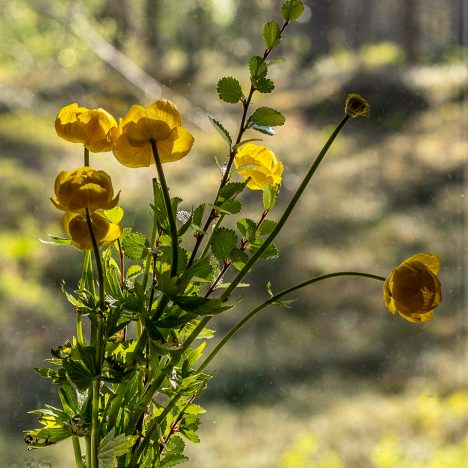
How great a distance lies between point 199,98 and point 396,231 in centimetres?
38

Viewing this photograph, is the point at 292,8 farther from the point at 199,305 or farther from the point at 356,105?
the point at 199,305

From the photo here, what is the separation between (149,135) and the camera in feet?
1.68

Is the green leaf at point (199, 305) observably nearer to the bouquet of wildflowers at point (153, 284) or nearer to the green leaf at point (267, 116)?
the bouquet of wildflowers at point (153, 284)

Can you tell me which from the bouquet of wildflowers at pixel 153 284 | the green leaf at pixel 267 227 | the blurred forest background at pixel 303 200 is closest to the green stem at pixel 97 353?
the bouquet of wildflowers at pixel 153 284

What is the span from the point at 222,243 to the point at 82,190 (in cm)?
11

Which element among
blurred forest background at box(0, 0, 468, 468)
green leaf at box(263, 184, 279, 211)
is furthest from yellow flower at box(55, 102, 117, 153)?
blurred forest background at box(0, 0, 468, 468)

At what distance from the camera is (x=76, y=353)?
0.53m

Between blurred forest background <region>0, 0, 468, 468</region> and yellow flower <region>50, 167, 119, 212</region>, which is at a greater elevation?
blurred forest background <region>0, 0, 468, 468</region>

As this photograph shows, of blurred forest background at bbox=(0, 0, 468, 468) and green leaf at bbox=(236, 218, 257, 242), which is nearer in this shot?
green leaf at bbox=(236, 218, 257, 242)

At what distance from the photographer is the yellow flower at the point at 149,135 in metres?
0.51

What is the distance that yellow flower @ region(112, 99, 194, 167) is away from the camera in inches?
20.1

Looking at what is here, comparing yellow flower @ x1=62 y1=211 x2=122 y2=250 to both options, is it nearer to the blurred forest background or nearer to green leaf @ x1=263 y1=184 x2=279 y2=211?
green leaf @ x1=263 y1=184 x2=279 y2=211

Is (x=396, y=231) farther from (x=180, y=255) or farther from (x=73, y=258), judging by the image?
(x=180, y=255)

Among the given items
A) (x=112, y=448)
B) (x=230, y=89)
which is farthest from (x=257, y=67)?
(x=112, y=448)
